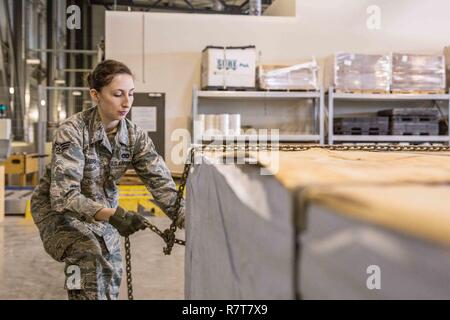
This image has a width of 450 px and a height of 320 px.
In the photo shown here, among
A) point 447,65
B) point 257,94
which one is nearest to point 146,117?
point 257,94

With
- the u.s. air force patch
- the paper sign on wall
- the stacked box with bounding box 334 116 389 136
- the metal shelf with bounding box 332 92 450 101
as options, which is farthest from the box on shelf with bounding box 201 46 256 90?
the u.s. air force patch

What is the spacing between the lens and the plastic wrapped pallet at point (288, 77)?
7.37m

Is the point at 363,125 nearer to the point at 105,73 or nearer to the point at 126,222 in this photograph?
the point at 105,73

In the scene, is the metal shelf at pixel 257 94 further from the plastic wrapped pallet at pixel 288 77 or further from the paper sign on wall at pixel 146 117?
the paper sign on wall at pixel 146 117

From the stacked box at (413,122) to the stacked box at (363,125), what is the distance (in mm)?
127

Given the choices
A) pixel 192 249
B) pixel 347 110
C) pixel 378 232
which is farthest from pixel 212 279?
pixel 347 110

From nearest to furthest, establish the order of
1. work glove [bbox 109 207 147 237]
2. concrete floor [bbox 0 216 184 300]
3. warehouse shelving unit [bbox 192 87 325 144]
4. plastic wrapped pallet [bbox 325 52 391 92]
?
1. work glove [bbox 109 207 147 237]
2. concrete floor [bbox 0 216 184 300]
3. warehouse shelving unit [bbox 192 87 325 144]
4. plastic wrapped pallet [bbox 325 52 391 92]

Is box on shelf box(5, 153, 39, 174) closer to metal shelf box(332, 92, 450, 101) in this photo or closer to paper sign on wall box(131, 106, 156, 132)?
paper sign on wall box(131, 106, 156, 132)

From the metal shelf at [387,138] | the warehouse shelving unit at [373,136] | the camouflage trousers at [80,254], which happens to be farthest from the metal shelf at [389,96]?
the camouflage trousers at [80,254]

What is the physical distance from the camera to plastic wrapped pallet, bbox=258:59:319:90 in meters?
7.37

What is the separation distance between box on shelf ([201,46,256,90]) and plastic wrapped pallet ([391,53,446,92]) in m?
2.07

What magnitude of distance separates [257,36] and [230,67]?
1226mm

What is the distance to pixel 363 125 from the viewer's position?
7.56 meters
